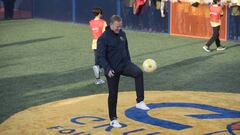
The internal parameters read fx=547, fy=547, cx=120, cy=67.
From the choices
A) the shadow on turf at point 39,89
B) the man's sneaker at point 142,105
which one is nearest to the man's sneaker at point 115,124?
the man's sneaker at point 142,105

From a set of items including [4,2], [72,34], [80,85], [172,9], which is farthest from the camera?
[4,2]

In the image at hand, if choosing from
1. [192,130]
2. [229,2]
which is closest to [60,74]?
[192,130]

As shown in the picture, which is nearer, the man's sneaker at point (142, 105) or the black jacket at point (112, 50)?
the black jacket at point (112, 50)

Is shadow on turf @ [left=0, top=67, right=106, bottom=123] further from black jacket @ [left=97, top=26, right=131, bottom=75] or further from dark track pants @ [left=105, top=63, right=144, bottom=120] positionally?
black jacket @ [left=97, top=26, right=131, bottom=75]

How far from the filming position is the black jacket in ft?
34.0

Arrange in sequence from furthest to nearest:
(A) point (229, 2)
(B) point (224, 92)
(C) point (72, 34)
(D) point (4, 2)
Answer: (D) point (4, 2), (C) point (72, 34), (A) point (229, 2), (B) point (224, 92)

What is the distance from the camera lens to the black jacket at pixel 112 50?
10367 millimetres

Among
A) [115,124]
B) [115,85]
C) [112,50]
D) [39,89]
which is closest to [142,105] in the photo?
[115,124]

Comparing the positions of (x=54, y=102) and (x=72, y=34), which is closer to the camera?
(x=54, y=102)

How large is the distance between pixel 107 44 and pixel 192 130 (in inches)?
91.0

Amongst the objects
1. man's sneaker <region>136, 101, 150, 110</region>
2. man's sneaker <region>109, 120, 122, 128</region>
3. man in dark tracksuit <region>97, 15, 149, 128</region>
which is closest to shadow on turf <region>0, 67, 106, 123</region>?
man's sneaker <region>109, 120, 122, 128</region>

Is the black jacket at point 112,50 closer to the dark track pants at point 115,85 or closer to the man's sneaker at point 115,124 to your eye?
the dark track pants at point 115,85

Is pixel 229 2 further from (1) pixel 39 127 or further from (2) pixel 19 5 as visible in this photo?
(2) pixel 19 5

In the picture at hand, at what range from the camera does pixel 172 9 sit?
24938 mm
